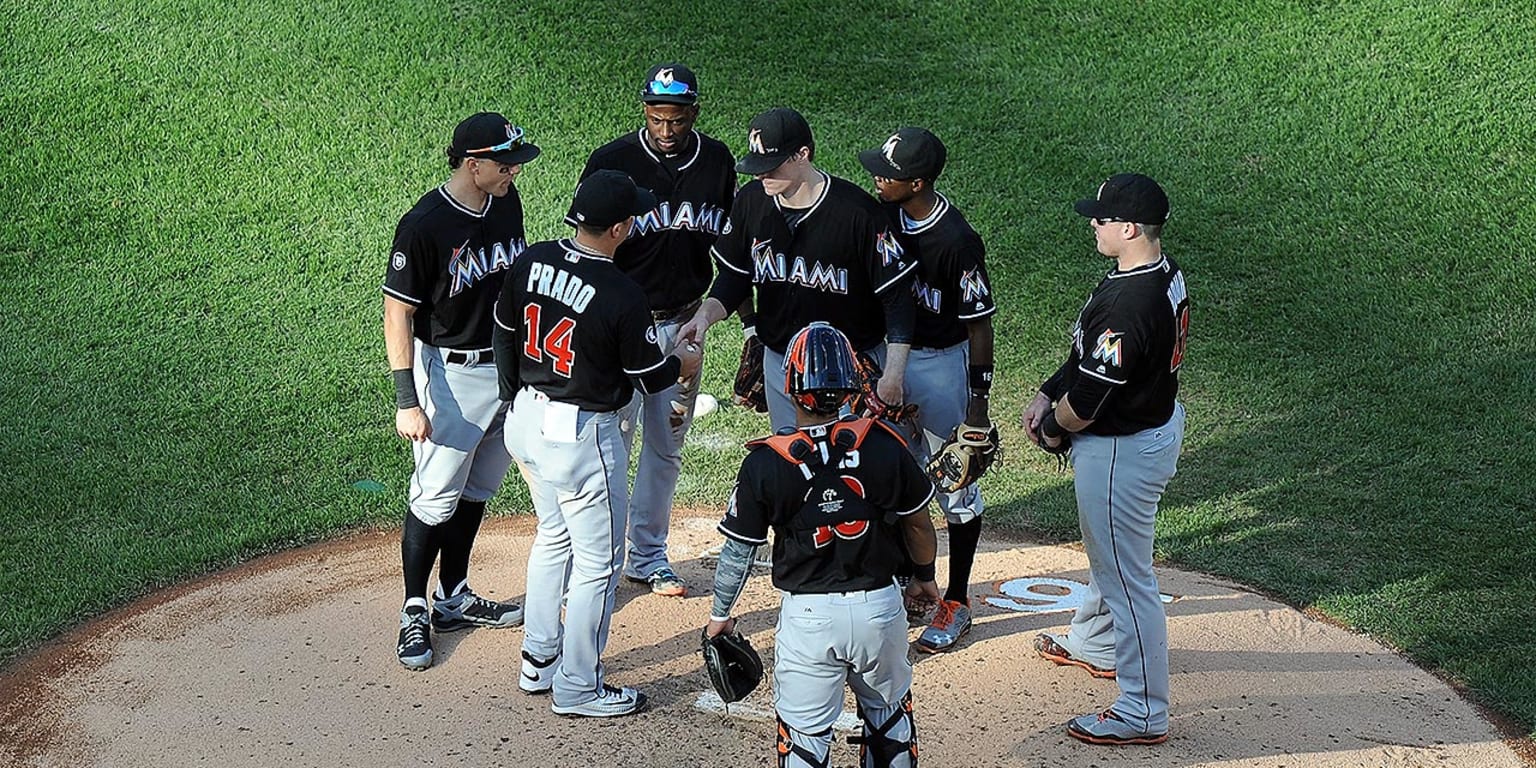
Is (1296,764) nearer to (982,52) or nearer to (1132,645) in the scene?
(1132,645)

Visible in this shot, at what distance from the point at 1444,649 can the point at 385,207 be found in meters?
7.24

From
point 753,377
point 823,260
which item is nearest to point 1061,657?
point 753,377

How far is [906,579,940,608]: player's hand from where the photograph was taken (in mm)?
5973

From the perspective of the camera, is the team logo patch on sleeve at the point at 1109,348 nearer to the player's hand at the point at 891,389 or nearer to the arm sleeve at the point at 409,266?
the player's hand at the point at 891,389

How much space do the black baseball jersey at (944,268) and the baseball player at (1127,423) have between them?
1.91ft

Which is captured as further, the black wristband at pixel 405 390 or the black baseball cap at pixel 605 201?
the black wristband at pixel 405 390

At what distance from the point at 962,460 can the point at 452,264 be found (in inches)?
77.2

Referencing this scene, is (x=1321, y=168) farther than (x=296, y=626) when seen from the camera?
Yes

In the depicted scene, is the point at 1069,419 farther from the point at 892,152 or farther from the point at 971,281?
the point at 892,152

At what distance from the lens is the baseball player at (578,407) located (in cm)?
495

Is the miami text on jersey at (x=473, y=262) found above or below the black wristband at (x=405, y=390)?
above

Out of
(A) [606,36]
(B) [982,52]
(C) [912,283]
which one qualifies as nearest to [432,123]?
(A) [606,36]

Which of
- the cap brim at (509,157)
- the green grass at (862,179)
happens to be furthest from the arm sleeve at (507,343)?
the green grass at (862,179)

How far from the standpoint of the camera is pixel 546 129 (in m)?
11.2
